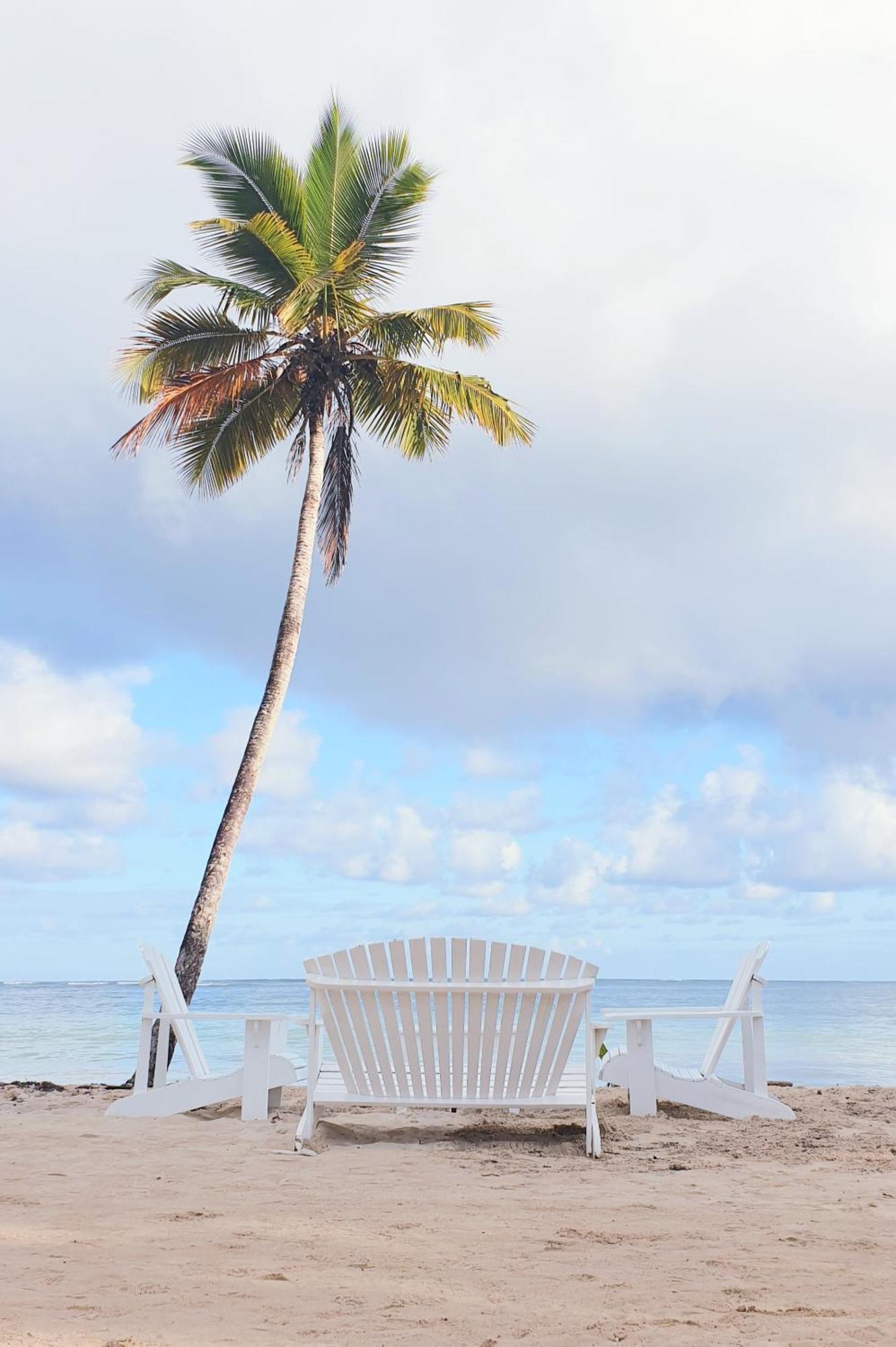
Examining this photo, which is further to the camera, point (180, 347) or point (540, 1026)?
point (180, 347)

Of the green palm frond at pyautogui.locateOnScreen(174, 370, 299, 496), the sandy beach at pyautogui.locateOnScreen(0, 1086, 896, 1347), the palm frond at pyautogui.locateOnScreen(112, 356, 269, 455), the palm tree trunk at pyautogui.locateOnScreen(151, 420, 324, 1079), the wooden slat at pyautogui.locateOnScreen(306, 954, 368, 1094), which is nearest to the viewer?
the sandy beach at pyautogui.locateOnScreen(0, 1086, 896, 1347)

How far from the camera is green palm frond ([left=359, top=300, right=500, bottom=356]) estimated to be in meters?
11.1

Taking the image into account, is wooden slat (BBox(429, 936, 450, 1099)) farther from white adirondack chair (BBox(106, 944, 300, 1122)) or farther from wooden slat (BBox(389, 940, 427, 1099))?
white adirondack chair (BBox(106, 944, 300, 1122))

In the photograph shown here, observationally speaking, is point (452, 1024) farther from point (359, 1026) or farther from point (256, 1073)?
point (256, 1073)

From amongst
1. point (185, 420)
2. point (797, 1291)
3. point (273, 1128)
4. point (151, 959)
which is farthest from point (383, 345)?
point (797, 1291)

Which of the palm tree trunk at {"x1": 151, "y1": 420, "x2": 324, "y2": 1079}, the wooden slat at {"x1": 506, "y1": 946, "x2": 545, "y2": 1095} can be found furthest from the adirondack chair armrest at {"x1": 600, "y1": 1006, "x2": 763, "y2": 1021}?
the palm tree trunk at {"x1": 151, "y1": 420, "x2": 324, "y2": 1079}

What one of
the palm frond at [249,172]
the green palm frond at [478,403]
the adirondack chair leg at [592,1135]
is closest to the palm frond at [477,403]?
the green palm frond at [478,403]

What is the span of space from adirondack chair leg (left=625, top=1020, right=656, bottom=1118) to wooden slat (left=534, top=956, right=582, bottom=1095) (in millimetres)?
886

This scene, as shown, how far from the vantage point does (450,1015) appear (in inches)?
194

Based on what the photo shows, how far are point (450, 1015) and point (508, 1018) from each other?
27 centimetres

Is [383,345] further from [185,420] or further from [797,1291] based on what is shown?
[797,1291]

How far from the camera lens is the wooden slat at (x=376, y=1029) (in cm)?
497

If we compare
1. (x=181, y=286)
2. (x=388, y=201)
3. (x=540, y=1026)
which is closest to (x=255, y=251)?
(x=181, y=286)

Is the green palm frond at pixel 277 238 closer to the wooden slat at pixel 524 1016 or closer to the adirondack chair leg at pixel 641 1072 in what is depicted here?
the wooden slat at pixel 524 1016
